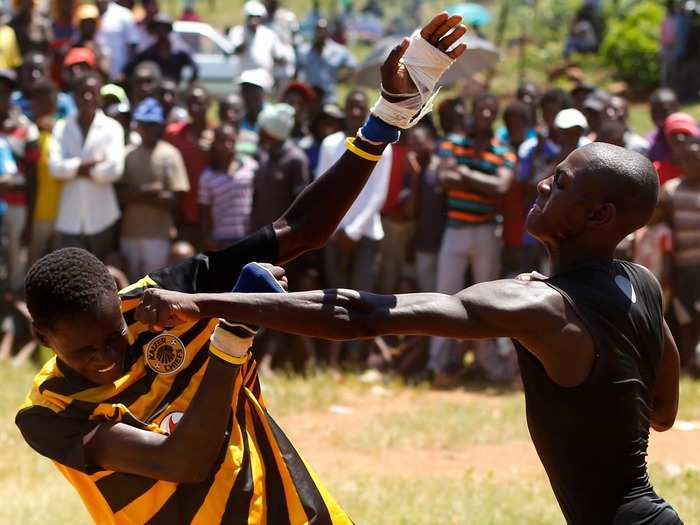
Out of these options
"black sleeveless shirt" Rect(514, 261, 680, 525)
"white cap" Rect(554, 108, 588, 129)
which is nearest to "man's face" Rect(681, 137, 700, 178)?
"white cap" Rect(554, 108, 588, 129)

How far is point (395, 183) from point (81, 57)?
3601 millimetres

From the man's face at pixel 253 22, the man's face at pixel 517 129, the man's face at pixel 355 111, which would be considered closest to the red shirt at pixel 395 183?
the man's face at pixel 355 111

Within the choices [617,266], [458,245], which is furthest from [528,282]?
[458,245]

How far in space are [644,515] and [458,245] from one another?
22.0 feet

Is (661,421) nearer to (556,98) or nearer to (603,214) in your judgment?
(603,214)

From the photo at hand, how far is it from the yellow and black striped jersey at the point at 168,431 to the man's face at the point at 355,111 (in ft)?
22.0

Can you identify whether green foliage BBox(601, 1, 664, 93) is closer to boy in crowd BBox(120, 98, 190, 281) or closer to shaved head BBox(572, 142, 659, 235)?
boy in crowd BBox(120, 98, 190, 281)

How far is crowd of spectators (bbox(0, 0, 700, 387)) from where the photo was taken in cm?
981

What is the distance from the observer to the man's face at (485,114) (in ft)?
32.3

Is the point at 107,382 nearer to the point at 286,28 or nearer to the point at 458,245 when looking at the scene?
the point at 458,245

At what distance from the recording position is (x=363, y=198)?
1015 cm

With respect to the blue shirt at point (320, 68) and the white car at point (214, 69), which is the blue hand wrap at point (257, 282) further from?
the white car at point (214, 69)

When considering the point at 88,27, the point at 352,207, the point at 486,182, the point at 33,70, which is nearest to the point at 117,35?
the point at 88,27

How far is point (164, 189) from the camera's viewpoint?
10164 millimetres
